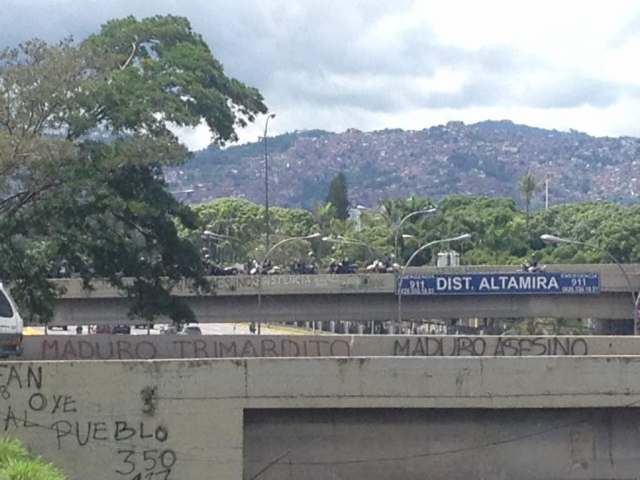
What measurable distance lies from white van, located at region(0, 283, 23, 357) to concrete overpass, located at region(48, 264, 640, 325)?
132 feet

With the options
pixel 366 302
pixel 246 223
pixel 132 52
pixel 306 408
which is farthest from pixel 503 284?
pixel 246 223

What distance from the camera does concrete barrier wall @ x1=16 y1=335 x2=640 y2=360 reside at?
75.8 ft

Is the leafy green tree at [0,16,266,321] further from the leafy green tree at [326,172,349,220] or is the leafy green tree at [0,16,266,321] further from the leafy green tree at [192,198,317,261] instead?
the leafy green tree at [326,172,349,220]

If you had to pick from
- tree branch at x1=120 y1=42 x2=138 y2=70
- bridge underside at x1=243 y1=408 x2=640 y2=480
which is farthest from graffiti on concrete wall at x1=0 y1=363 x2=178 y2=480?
tree branch at x1=120 y1=42 x2=138 y2=70

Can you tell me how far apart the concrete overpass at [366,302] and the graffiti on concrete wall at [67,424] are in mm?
44065

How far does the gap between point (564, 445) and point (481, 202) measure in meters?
148

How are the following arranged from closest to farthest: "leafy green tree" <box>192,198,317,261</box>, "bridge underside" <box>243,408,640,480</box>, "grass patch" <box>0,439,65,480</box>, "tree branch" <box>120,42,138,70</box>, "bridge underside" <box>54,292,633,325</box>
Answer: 1. "grass patch" <box>0,439,65,480</box>
2. "bridge underside" <box>243,408,640,480</box>
3. "tree branch" <box>120,42,138,70</box>
4. "bridge underside" <box>54,292,633,325</box>
5. "leafy green tree" <box>192,198,317,261</box>

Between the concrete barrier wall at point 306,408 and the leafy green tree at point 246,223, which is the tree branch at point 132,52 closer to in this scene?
the concrete barrier wall at point 306,408

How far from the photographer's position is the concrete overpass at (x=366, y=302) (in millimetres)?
65062

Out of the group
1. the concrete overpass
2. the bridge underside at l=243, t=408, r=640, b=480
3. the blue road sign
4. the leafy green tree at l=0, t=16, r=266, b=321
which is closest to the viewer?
the bridge underside at l=243, t=408, r=640, b=480

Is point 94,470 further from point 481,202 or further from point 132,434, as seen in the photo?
point 481,202

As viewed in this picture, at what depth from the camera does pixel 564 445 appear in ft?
68.5

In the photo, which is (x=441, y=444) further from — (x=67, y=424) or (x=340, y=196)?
(x=340, y=196)

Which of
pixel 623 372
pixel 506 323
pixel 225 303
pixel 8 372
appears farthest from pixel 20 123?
pixel 506 323
